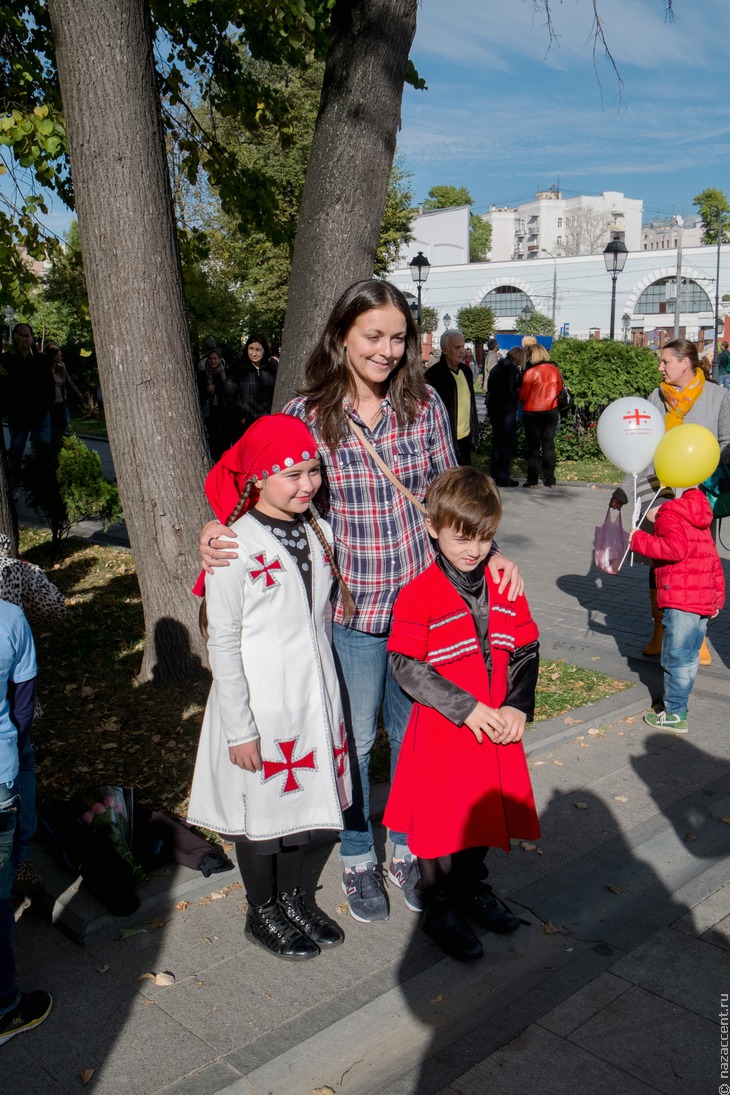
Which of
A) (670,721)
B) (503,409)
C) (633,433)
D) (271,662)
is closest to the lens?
(271,662)

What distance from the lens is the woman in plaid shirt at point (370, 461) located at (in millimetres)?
3117

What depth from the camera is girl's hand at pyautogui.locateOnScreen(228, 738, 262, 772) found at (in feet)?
9.54

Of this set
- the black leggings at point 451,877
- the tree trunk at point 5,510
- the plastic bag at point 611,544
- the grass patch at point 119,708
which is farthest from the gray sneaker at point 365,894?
the tree trunk at point 5,510

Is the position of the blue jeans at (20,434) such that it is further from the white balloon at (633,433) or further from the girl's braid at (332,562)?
the girl's braid at (332,562)

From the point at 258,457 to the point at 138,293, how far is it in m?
2.54

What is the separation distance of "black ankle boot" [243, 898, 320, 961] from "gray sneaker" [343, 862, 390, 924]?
26 cm

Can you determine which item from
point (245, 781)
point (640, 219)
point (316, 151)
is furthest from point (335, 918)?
point (640, 219)

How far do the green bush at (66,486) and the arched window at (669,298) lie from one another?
6384cm

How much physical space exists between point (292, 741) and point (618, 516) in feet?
10.3

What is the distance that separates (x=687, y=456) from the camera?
4996 millimetres

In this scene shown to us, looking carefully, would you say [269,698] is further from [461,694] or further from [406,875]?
[406,875]

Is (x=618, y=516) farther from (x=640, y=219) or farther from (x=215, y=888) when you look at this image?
(x=640, y=219)

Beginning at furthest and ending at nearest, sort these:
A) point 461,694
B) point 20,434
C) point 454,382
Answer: point 20,434 → point 454,382 → point 461,694

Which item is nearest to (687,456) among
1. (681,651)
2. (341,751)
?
(681,651)
